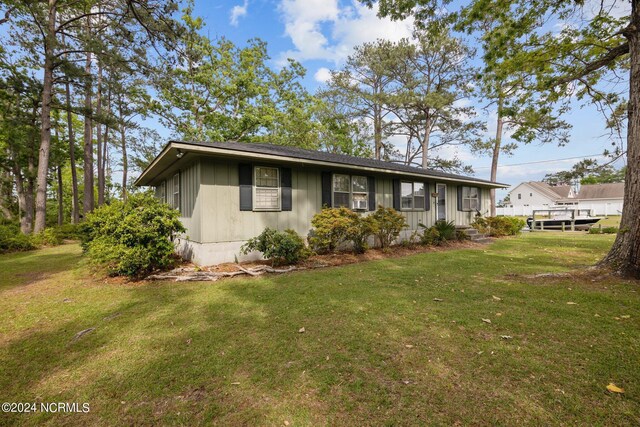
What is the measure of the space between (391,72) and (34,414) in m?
22.3

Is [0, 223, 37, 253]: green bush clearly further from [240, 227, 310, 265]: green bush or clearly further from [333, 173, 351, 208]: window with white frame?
[333, 173, 351, 208]: window with white frame

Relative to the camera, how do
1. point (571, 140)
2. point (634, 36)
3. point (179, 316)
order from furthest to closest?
point (571, 140) → point (634, 36) → point (179, 316)

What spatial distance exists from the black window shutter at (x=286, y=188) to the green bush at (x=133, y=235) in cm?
272

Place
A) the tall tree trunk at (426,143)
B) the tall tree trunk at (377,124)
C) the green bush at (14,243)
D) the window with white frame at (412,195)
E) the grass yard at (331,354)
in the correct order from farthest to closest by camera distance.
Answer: the tall tree trunk at (377,124) → the tall tree trunk at (426,143) → the window with white frame at (412,195) → the green bush at (14,243) → the grass yard at (331,354)

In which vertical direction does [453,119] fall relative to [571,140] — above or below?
above

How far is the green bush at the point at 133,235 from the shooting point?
5.47m

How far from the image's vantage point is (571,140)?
15.1 metres

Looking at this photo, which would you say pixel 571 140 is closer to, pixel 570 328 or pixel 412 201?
pixel 412 201

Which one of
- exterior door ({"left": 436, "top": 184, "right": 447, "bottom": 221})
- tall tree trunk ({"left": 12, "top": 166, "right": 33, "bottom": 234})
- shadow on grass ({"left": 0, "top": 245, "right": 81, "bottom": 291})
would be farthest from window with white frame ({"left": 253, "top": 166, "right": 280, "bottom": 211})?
tall tree trunk ({"left": 12, "top": 166, "right": 33, "bottom": 234})

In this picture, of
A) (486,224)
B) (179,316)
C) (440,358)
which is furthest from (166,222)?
(486,224)

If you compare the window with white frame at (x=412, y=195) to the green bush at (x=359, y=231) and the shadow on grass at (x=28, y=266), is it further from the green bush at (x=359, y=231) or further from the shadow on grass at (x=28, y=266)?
the shadow on grass at (x=28, y=266)

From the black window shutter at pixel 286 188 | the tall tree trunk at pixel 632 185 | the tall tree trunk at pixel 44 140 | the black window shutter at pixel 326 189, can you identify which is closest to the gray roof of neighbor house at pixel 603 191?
the tall tree trunk at pixel 632 185

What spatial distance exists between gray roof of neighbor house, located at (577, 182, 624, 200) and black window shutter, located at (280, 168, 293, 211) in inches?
1955

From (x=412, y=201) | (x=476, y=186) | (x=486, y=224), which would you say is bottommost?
(x=486, y=224)
